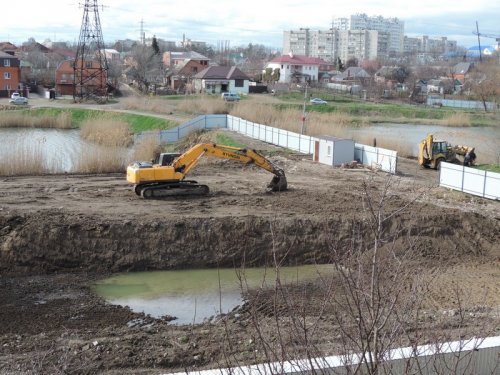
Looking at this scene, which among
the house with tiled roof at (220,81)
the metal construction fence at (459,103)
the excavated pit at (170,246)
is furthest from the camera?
the metal construction fence at (459,103)

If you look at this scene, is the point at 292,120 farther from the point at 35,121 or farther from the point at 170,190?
the point at 170,190

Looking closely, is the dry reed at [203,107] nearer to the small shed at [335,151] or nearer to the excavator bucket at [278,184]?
the small shed at [335,151]

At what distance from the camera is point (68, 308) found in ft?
51.6

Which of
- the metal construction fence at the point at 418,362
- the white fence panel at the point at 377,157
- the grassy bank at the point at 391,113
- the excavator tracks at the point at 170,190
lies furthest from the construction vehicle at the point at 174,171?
the grassy bank at the point at 391,113

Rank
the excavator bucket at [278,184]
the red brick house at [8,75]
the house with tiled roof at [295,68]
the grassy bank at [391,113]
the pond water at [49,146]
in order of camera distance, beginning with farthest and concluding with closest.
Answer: the house with tiled roof at [295,68] < the red brick house at [8,75] < the grassy bank at [391,113] < the pond water at [49,146] < the excavator bucket at [278,184]

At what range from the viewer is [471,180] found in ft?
82.0

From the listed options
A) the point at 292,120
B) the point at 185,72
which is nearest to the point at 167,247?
the point at 292,120

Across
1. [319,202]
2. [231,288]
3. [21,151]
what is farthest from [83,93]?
[231,288]

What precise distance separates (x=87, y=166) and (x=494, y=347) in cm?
2272

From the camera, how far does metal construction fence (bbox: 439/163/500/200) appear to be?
24281 mm

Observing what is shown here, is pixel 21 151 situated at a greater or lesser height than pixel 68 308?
greater

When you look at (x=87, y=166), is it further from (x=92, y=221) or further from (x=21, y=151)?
(x=92, y=221)

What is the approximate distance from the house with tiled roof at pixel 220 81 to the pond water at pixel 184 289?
60561 millimetres

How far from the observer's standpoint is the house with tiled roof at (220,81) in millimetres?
78750
